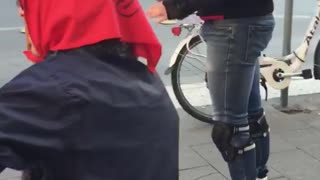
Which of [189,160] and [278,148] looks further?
[278,148]

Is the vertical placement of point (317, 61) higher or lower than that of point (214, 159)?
higher

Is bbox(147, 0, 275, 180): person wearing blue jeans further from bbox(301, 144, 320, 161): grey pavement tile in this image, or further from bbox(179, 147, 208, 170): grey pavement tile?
bbox(301, 144, 320, 161): grey pavement tile

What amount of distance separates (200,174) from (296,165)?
672 millimetres

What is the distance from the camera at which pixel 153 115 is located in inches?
73.1

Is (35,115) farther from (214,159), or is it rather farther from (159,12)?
(214,159)

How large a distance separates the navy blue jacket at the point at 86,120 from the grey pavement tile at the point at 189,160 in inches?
101

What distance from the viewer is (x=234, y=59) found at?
3.13m

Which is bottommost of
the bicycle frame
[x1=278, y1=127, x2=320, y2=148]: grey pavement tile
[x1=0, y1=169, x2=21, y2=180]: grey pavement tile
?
[x1=278, y1=127, x2=320, y2=148]: grey pavement tile

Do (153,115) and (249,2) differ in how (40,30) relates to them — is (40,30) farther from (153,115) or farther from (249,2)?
(249,2)

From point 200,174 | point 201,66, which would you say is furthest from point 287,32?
point 200,174

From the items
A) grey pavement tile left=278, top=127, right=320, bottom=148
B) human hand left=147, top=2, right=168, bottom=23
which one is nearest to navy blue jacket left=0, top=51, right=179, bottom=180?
human hand left=147, top=2, right=168, bottom=23

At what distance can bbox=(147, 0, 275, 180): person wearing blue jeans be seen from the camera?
10.2 ft

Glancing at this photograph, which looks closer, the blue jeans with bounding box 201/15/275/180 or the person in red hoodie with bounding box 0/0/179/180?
the person in red hoodie with bounding box 0/0/179/180

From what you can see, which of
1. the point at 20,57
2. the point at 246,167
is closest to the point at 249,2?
the point at 246,167
